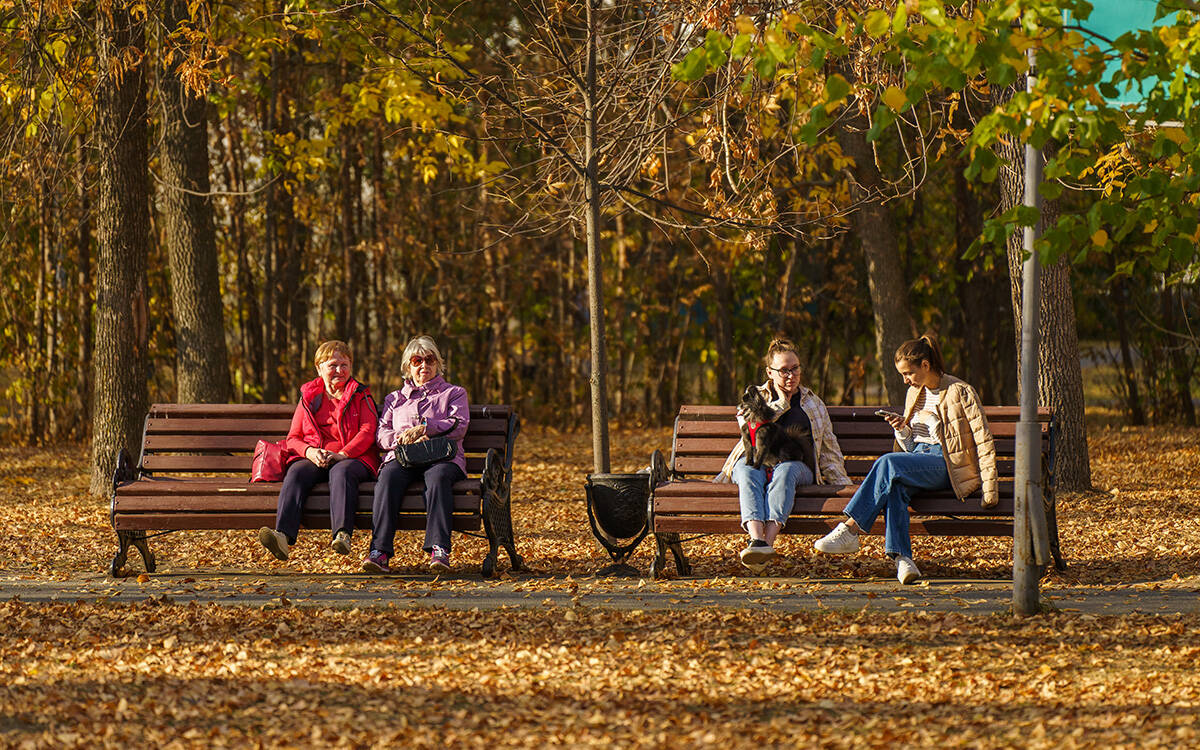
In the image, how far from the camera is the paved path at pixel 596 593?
6.08 meters

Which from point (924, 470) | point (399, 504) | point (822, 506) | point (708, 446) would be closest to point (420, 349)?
point (399, 504)

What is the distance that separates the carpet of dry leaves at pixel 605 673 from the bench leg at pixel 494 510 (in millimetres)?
226

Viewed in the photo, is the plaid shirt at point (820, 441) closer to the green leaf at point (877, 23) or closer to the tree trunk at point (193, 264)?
the green leaf at point (877, 23)

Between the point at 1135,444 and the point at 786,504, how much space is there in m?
8.18

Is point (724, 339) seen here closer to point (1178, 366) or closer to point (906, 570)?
point (1178, 366)

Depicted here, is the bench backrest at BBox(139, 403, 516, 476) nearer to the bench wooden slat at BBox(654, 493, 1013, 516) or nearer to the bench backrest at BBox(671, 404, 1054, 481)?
the bench backrest at BBox(671, 404, 1054, 481)

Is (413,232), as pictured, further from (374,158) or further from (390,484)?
(390,484)

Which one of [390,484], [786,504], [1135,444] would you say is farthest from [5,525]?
[1135,444]

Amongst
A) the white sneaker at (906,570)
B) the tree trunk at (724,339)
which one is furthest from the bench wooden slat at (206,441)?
the tree trunk at (724,339)

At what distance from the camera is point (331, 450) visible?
720 cm

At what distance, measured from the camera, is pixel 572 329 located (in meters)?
16.6

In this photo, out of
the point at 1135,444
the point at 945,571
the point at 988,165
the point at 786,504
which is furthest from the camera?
the point at 1135,444

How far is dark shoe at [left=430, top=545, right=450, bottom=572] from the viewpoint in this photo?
6832mm

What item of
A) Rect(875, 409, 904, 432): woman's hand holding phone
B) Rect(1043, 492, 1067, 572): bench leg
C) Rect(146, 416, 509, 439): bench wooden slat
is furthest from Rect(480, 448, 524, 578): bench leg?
Rect(1043, 492, 1067, 572): bench leg
